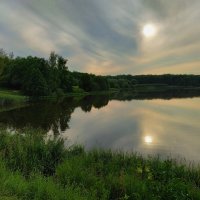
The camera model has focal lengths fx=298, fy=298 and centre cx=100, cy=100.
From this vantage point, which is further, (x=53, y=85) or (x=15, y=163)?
(x=53, y=85)

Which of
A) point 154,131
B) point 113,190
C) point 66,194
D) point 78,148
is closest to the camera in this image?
point 66,194

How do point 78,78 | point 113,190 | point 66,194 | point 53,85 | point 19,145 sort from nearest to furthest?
point 66,194
point 113,190
point 19,145
point 53,85
point 78,78

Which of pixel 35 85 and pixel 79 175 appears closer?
pixel 79 175

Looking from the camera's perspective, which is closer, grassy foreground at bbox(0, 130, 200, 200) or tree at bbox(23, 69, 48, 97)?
grassy foreground at bbox(0, 130, 200, 200)

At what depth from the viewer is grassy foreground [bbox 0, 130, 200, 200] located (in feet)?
27.0

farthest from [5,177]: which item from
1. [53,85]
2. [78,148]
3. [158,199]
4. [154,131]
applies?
[53,85]

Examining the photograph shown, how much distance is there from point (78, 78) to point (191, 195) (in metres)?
114

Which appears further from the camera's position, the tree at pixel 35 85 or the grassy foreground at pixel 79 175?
A: the tree at pixel 35 85

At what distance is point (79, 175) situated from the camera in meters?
10.3

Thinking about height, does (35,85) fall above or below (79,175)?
above

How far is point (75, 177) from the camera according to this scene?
10.2m

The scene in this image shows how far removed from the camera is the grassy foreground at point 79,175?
8219mm

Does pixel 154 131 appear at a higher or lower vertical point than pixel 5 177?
lower

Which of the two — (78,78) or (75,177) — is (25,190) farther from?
(78,78)
